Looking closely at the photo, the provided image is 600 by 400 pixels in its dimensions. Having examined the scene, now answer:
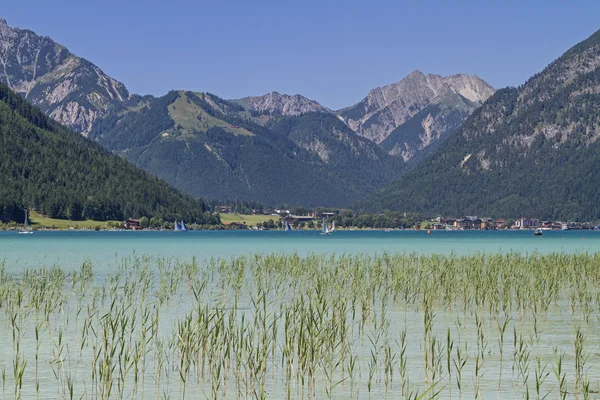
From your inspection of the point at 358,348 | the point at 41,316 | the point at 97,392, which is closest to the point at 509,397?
the point at 358,348

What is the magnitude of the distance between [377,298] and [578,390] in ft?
83.9

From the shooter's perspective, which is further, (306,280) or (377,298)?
(306,280)

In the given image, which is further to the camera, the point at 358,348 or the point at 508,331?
the point at 508,331

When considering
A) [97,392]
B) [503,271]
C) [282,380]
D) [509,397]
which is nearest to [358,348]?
[282,380]

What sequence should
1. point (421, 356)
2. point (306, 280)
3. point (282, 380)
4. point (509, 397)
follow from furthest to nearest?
point (306, 280) < point (421, 356) < point (282, 380) < point (509, 397)

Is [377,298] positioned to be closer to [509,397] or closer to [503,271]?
[503,271]

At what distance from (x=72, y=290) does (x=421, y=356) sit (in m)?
26.6

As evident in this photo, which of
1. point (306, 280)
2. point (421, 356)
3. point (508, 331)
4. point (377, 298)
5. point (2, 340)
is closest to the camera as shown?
point (421, 356)

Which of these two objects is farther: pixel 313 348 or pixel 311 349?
pixel 311 349

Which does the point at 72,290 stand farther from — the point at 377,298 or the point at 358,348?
the point at 358,348

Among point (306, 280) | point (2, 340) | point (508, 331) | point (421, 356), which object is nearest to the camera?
point (421, 356)

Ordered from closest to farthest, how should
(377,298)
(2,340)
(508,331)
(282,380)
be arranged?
(282,380) → (2,340) → (508,331) → (377,298)

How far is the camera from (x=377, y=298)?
165 feet

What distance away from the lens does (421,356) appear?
1213 inches
